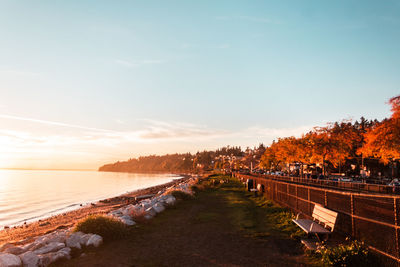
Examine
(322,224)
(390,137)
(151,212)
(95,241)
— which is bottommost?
(151,212)

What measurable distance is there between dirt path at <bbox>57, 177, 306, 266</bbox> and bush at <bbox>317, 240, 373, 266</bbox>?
0.77m

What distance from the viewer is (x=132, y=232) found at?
11180 mm

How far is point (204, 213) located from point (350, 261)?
9812 mm

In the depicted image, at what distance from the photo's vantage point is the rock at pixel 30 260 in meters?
7.14

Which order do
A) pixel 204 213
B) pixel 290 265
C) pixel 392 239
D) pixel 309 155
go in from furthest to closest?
pixel 309 155 < pixel 204 213 < pixel 290 265 < pixel 392 239

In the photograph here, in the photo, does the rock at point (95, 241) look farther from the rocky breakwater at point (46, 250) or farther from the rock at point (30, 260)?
the rock at point (30, 260)

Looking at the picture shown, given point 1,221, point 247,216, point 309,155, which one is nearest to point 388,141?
point 309,155

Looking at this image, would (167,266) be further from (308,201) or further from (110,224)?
(308,201)

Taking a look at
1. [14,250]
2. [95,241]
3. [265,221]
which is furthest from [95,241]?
[265,221]

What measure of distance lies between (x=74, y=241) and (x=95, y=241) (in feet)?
2.19

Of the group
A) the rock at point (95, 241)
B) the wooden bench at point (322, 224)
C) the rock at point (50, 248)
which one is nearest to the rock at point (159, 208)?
the rock at point (95, 241)

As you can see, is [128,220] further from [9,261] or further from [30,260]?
[9,261]

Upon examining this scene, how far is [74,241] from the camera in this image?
8.96m

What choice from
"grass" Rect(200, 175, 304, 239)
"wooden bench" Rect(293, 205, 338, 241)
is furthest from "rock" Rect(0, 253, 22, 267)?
"wooden bench" Rect(293, 205, 338, 241)
